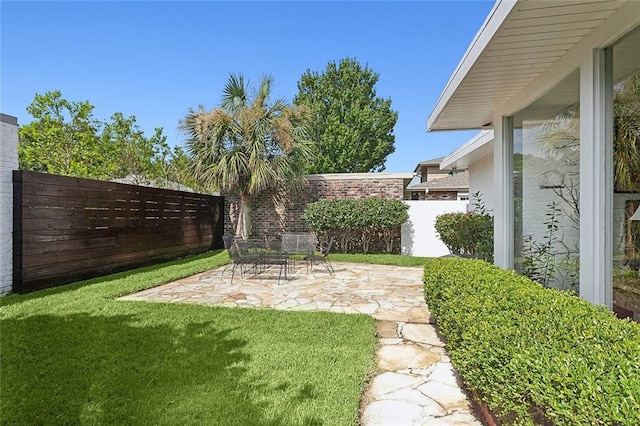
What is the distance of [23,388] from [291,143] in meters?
8.65

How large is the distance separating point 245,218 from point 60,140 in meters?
7.41

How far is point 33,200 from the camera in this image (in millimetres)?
5656

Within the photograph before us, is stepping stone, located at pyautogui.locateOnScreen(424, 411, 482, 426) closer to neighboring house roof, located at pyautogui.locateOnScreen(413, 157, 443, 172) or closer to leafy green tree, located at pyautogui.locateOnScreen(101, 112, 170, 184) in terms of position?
leafy green tree, located at pyautogui.locateOnScreen(101, 112, 170, 184)

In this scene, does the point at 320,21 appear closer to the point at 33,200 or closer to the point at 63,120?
the point at 33,200

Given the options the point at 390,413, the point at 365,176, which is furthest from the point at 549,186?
the point at 365,176

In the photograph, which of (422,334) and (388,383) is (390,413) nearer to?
(388,383)

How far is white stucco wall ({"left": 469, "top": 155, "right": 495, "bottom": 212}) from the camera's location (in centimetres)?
948

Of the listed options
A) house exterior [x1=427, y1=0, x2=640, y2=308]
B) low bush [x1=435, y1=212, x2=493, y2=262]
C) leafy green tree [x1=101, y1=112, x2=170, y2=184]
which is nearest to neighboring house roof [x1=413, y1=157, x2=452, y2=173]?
low bush [x1=435, y1=212, x2=493, y2=262]

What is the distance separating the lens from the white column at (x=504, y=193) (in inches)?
179

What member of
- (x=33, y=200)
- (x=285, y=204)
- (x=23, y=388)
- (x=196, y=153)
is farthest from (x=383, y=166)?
(x=23, y=388)

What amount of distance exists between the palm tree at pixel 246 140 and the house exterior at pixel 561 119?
6.59m

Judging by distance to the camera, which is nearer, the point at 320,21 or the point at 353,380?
the point at 353,380

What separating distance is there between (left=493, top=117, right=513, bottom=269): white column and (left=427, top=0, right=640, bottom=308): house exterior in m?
0.01

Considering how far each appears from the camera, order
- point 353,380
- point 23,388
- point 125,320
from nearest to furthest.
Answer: point 23,388, point 353,380, point 125,320
